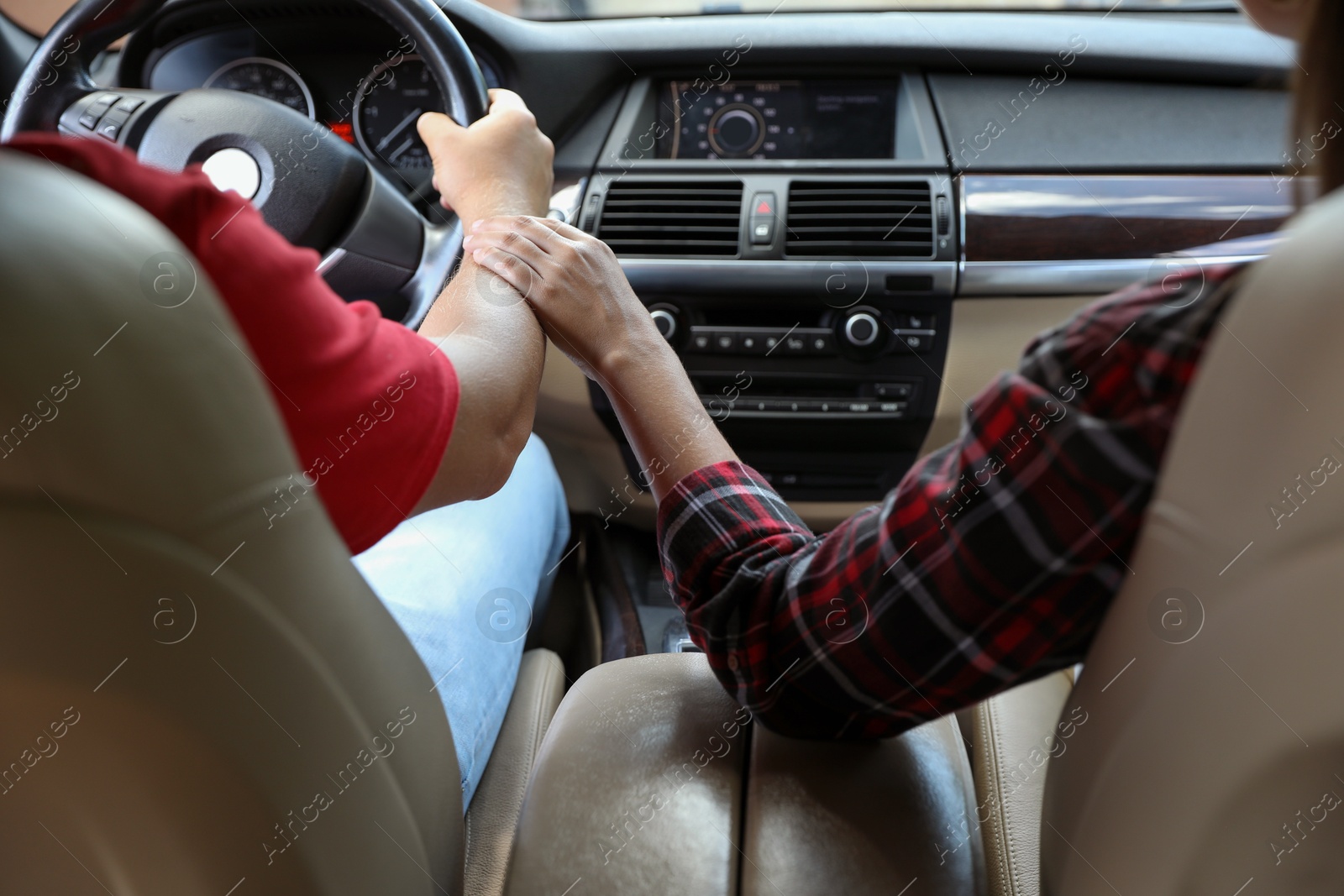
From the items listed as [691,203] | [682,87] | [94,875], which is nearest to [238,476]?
[94,875]

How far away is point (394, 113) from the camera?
0.67 metres

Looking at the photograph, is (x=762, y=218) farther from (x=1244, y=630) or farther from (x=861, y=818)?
(x=1244, y=630)

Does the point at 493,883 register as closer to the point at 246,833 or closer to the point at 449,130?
the point at 246,833

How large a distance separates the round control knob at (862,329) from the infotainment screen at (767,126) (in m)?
0.27

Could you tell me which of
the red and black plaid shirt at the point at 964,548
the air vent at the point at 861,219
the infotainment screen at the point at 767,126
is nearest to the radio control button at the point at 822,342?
the air vent at the point at 861,219

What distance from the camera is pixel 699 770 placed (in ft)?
1.71

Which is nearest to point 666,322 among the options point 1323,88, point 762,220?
point 762,220

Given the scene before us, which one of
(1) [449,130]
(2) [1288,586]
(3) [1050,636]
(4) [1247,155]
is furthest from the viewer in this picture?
(4) [1247,155]

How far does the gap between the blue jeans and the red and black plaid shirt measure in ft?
0.40

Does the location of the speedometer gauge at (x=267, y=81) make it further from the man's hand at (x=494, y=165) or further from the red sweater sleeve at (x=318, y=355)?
the red sweater sleeve at (x=318, y=355)

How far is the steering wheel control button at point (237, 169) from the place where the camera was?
18.6 inches

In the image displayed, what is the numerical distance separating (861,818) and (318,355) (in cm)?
36

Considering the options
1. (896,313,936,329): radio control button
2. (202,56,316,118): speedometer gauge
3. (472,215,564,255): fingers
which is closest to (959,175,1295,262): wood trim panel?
(896,313,936,329): radio control button

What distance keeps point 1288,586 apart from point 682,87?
3.31ft
